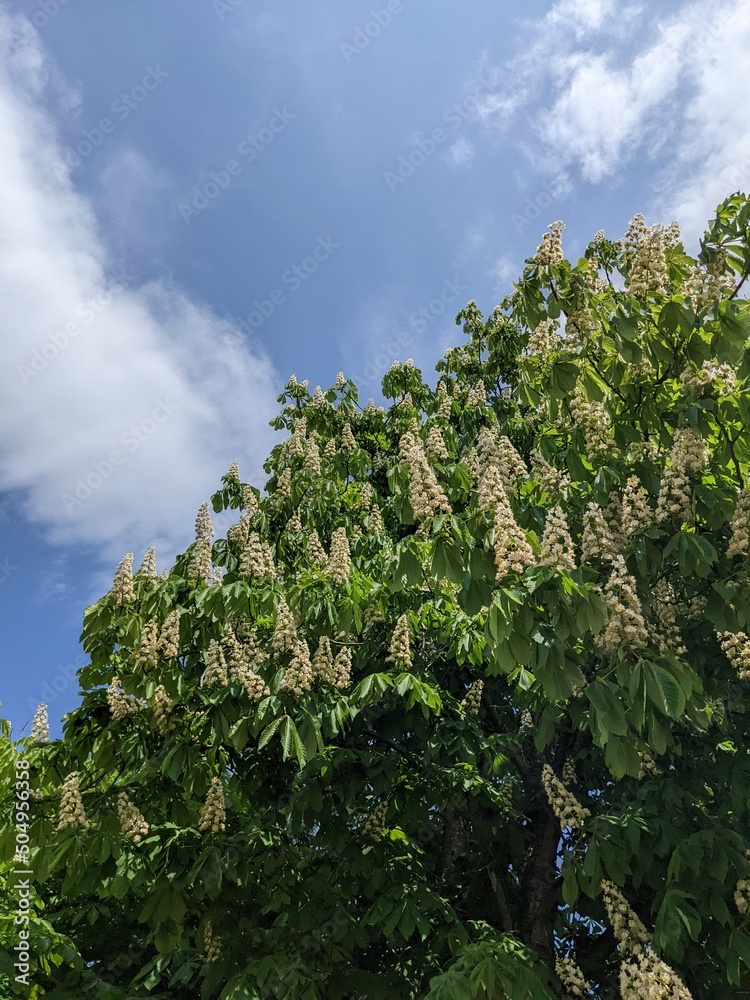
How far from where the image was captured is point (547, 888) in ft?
21.9

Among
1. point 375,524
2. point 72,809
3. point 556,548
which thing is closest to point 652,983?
point 556,548

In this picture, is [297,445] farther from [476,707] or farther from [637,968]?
[637,968]

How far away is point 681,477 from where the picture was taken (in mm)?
4020

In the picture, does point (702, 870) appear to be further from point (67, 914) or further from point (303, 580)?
point (67, 914)

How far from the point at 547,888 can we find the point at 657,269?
17.9 feet

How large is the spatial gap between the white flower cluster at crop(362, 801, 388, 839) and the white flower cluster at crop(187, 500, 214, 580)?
2.30 metres

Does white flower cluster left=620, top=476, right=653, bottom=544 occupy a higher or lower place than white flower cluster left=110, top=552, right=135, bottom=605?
lower

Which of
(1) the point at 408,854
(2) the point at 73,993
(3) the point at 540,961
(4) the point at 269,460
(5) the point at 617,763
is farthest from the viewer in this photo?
(4) the point at 269,460

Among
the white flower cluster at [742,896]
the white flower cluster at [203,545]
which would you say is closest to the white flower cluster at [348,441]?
the white flower cluster at [203,545]

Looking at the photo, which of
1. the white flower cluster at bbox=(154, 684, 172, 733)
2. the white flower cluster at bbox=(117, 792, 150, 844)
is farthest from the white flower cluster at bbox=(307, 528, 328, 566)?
the white flower cluster at bbox=(117, 792, 150, 844)

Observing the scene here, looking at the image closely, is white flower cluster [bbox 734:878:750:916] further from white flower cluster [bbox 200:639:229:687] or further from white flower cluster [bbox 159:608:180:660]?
white flower cluster [bbox 159:608:180:660]

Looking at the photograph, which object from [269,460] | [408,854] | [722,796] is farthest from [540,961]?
[269,460]

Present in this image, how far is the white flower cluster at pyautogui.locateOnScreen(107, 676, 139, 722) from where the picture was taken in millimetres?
5480

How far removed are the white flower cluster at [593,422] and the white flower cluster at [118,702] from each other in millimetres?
3814
